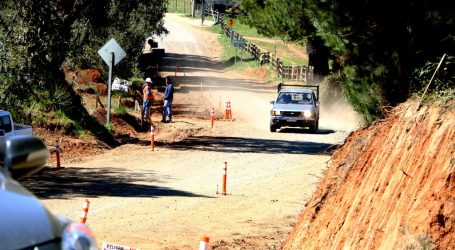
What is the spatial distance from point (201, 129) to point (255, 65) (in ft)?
134

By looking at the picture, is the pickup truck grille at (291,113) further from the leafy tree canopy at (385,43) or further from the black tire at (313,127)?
the leafy tree canopy at (385,43)

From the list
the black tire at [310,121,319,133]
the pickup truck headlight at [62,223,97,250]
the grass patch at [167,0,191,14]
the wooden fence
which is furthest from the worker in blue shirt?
the grass patch at [167,0,191,14]

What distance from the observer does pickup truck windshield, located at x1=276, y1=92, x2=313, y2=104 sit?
37.7 metres

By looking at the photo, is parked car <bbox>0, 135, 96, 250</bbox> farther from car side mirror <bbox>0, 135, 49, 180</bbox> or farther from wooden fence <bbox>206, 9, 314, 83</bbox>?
wooden fence <bbox>206, 9, 314, 83</bbox>

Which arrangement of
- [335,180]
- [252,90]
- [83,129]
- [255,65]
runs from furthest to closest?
[255,65]
[252,90]
[83,129]
[335,180]

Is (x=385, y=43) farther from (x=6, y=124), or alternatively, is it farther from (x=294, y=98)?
(x=294, y=98)

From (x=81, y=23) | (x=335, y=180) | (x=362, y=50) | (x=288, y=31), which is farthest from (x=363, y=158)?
(x=288, y=31)

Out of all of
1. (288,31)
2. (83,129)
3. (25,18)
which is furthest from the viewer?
(288,31)

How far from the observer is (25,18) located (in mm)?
27891

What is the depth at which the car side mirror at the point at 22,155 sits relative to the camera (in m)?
4.45

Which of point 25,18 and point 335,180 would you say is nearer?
point 335,180

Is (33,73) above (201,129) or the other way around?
above

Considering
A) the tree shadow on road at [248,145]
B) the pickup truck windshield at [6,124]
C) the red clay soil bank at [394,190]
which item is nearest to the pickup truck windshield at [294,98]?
the tree shadow on road at [248,145]

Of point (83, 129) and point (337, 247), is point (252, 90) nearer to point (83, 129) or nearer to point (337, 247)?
point (83, 129)
